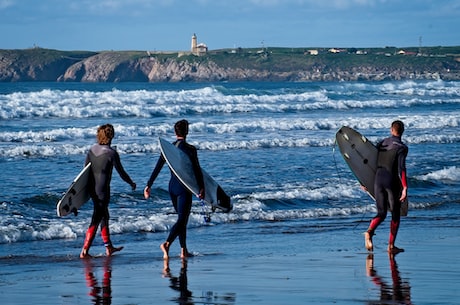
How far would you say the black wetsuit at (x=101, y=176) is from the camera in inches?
457

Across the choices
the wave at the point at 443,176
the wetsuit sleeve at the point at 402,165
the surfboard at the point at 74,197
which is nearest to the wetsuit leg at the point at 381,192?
the wetsuit sleeve at the point at 402,165

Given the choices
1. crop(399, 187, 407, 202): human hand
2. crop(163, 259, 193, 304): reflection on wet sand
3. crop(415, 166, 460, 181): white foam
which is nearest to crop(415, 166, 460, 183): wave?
crop(415, 166, 460, 181): white foam

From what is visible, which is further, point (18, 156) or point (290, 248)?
point (18, 156)

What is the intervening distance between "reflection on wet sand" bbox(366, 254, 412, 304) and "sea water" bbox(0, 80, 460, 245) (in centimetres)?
400

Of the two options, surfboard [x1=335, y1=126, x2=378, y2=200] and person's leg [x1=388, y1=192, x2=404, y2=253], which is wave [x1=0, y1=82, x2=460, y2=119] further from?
person's leg [x1=388, y1=192, x2=404, y2=253]

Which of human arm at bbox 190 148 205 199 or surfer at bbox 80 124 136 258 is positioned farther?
surfer at bbox 80 124 136 258

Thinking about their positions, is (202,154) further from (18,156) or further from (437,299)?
(437,299)

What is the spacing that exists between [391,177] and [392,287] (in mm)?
2953

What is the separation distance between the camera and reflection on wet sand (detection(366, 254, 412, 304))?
28.0 ft

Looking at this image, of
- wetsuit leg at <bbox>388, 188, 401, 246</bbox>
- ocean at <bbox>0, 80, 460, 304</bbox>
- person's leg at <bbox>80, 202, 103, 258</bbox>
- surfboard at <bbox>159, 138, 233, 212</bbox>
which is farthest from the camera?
ocean at <bbox>0, 80, 460, 304</bbox>

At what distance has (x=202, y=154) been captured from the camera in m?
26.1

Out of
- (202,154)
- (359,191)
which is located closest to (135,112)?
(202,154)

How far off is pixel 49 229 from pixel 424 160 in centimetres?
1350

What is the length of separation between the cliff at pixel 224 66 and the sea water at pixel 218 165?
349ft
